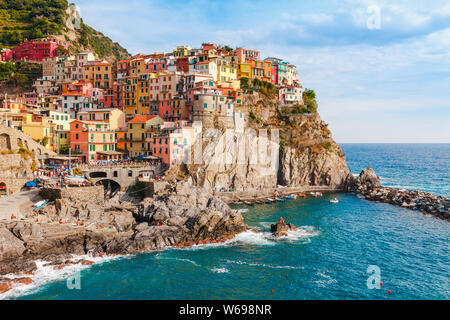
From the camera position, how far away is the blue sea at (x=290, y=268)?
3217cm

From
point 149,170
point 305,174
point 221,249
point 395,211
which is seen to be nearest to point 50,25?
point 149,170

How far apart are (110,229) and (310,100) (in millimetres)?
71547

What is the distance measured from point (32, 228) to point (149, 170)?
2643cm

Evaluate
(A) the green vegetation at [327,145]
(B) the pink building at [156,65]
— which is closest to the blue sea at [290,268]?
(A) the green vegetation at [327,145]

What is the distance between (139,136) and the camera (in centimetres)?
7181

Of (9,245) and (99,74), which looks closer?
(9,245)

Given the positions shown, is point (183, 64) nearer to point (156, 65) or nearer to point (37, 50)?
point (156, 65)

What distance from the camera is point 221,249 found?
142 feet

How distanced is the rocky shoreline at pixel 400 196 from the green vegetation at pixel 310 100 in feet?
73.0

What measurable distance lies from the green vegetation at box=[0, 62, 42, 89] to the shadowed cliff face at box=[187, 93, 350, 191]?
6094cm

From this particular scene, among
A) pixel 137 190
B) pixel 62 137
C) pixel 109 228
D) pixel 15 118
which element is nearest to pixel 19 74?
pixel 15 118

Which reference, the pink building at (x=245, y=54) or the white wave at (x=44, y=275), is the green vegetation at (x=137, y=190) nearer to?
the white wave at (x=44, y=275)

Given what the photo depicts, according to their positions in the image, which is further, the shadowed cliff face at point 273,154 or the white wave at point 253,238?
the shadowed cliff face at point 273,154

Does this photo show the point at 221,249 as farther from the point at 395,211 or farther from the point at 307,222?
the point at 395,211
